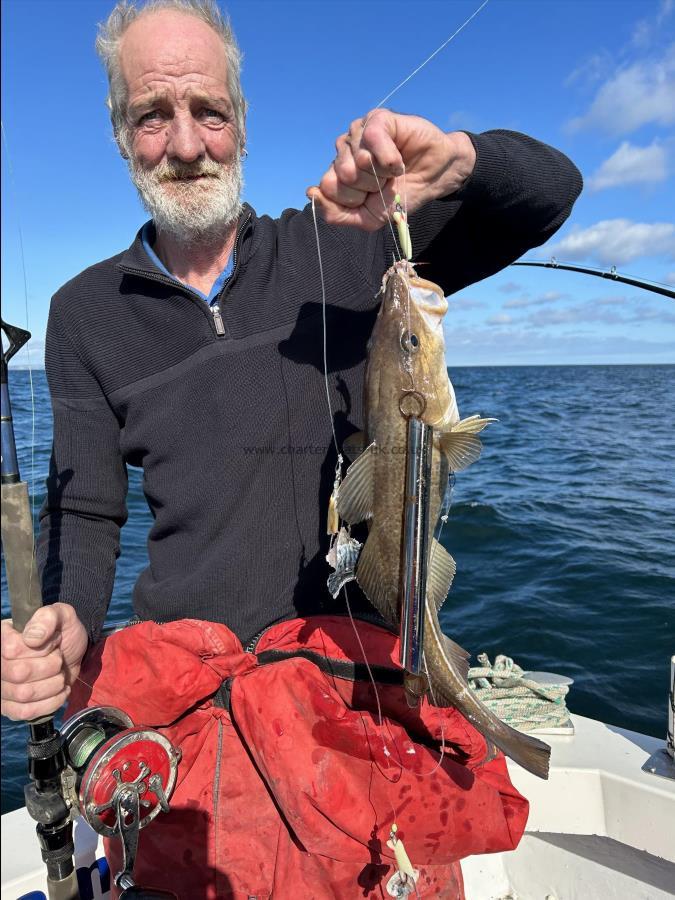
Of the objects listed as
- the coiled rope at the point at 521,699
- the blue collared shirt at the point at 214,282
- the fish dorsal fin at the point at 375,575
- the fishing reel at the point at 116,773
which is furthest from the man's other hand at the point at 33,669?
the coiled rope at the point at 521,699

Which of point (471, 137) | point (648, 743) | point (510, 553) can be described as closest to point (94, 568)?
point (471, 137)

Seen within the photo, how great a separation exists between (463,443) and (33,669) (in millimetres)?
1618

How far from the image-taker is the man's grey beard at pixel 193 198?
3049 mm

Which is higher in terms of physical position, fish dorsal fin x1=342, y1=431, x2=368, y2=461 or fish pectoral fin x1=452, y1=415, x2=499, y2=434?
fish pectoral fin x1=452, y1=415, x2=499, y2=434

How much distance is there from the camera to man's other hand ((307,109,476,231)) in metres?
2.05

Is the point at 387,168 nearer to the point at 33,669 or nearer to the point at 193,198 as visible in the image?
the point at 193,198

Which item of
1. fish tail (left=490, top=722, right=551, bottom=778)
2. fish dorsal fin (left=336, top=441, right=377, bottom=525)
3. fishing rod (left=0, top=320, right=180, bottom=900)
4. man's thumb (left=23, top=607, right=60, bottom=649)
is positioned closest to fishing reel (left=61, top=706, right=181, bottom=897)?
fishing rod (left=0, top=320, right=180, bottom=900)

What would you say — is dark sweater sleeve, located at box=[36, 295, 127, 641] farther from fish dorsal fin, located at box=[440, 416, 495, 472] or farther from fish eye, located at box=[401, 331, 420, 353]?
fish dorsal fin, located at box=[440, 416, 495, 472]

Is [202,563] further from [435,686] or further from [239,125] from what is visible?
[239,125]

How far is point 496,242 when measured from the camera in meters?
2.89

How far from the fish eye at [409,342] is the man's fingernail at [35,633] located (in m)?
1.55

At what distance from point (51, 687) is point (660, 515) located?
1106 centimetres

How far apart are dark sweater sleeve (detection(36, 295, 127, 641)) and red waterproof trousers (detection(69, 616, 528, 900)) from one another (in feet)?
2.10

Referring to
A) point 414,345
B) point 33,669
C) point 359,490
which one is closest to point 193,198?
point 414,345
